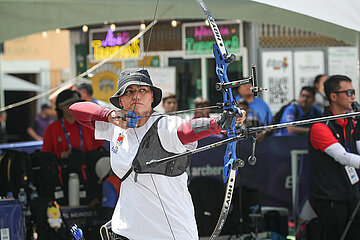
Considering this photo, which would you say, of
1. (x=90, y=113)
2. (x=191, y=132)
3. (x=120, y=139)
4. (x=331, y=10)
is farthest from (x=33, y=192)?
(x=331, y=10)

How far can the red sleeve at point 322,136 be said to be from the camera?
4.52 meters

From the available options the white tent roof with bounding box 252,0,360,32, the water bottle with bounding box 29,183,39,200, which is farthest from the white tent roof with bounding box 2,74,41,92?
the white tent roof with bounding box 252,0,360,32

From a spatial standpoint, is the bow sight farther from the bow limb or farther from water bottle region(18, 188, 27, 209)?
water bottle region(18, 188, 27, 209)

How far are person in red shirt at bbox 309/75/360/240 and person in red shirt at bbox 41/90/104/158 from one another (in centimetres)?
185

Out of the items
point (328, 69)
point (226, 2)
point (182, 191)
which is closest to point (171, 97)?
point (226, 2)

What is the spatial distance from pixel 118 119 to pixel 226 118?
62cm

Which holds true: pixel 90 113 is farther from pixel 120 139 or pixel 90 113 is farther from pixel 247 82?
pixel 247 82

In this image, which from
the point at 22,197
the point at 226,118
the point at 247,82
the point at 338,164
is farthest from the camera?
the point at 22,197

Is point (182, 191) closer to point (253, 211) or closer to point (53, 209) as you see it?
point (53, 209)

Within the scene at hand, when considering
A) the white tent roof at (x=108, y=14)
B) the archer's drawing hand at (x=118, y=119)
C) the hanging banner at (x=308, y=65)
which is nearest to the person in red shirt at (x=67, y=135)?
the white tent roof at (x=108, y=14)

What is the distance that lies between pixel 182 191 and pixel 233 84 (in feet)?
1.84

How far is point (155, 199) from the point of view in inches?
106

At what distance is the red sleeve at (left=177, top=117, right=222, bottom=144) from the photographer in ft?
8.11

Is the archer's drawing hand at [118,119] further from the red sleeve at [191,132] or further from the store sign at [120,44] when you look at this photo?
the store sign at [120,44]
